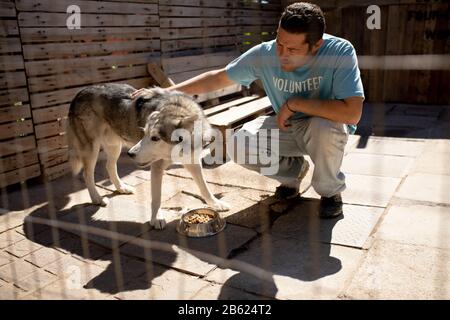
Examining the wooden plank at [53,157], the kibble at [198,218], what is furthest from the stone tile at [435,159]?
the wooden plank at [53,157]

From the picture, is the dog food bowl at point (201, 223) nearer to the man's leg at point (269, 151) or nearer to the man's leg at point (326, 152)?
the man's leg at point (269, 151)

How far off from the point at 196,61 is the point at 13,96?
3059 mm

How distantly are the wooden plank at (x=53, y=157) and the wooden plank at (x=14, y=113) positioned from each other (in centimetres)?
49

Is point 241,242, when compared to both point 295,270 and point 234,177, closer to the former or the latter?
point 295,270

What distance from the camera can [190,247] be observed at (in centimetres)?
298

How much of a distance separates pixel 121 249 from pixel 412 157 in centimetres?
360

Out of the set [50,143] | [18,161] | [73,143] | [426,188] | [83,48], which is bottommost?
[426,188]

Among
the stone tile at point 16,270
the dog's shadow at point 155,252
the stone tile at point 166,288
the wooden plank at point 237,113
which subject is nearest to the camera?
the stone tile at point 166,288

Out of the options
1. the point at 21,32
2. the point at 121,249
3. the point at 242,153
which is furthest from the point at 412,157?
the point at 21,32

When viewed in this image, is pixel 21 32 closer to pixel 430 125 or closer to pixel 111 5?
pixel 111 5

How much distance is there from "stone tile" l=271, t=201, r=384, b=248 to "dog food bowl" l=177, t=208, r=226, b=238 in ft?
1.48

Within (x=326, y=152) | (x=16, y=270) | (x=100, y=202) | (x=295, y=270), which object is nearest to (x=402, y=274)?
(x=295, y=270)

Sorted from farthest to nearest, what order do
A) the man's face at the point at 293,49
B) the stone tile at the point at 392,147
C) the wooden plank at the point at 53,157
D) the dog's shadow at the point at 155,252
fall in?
the stone tile at the point at 392,147, the wooden plank at the point at 53,157, the man's face at the point at 293,49, the dog's shadow at the point at 155,252

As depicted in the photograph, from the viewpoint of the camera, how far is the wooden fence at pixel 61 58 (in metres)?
4.20
